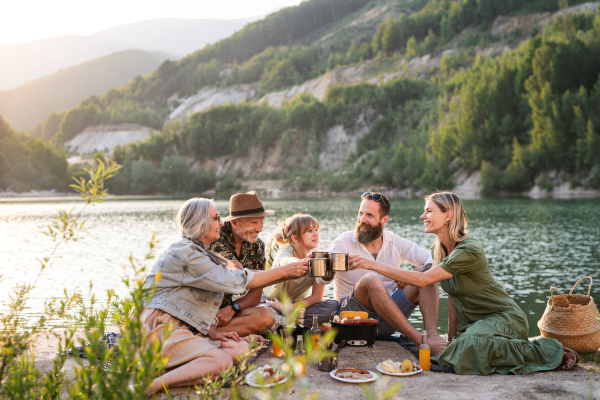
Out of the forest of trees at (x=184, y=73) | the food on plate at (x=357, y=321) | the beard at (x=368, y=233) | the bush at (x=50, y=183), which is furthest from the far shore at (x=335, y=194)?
the forest of trees at (x=184, y=73)

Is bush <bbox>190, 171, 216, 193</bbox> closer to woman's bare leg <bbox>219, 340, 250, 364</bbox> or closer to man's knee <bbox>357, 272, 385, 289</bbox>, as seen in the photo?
man's knee <bbox>357, 272, 385, 289</bbox>

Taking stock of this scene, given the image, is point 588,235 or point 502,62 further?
point 502,62

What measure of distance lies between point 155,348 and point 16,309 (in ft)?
4.67

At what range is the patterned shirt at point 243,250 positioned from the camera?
5.10 meters

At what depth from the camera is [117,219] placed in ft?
110

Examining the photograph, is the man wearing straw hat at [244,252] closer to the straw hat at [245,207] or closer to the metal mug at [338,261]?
the straw hat at [245,207]

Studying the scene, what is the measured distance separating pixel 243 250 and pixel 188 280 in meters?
1.58

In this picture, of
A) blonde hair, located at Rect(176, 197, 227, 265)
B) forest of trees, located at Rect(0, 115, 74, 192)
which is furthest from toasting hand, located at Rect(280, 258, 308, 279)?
forest of trees, located at Rect(0, 115, 74, 192)

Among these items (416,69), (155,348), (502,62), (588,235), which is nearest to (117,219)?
(588,235)

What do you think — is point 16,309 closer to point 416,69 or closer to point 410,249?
point 410,249

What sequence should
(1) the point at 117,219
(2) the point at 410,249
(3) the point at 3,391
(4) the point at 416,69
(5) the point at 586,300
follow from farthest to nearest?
1. (4) the point at 416,69
2. (1) the point at 117,219
3. (2) the point at 410,249
4. (5) the point at 586,300
5. (3) the point at 3,391

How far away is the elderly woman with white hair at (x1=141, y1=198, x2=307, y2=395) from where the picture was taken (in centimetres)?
375

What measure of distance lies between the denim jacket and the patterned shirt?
113 centimetres

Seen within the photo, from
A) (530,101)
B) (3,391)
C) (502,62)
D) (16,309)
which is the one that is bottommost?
(3,391)
